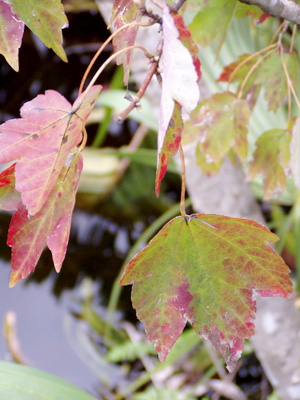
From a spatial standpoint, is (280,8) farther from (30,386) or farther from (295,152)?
(30,386)

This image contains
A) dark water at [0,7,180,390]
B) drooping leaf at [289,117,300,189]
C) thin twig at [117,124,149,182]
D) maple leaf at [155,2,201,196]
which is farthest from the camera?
thin twig at [117,124,149,182]

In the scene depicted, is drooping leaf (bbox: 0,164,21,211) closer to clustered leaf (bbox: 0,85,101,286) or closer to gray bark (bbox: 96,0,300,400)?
clustered leaf (bbox: 0,85,101,286)

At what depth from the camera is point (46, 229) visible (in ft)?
0.76

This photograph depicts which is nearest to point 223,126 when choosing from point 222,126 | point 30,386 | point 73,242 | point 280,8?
point 222,126

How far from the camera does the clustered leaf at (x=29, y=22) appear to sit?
24 cm

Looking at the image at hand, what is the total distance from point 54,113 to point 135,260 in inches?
3.9

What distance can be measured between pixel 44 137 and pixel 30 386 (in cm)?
23

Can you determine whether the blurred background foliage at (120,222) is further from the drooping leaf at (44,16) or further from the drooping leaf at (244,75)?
the drooping leaf at (44,16)

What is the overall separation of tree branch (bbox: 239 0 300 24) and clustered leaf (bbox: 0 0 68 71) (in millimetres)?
115

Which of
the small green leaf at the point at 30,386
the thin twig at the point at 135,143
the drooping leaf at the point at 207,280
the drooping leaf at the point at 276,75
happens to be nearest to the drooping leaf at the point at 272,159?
the drooping leaf at the point at 276,75

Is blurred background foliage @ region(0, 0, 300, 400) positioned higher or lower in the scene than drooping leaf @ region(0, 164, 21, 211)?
lower

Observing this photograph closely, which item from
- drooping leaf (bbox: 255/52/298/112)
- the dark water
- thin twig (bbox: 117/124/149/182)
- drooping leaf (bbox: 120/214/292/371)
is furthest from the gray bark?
thin twig (bbox: 117/124/149/182)

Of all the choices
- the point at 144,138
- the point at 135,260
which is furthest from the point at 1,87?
the point at 135,260

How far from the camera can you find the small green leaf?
1.07 feet
